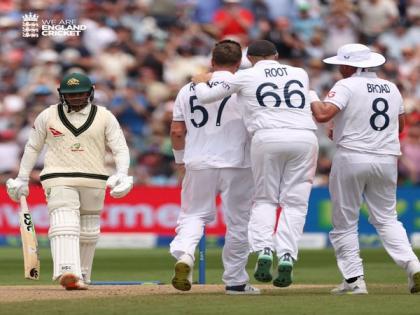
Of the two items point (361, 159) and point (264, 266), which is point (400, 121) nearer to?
point (361, 159)

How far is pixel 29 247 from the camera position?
41.9 feet

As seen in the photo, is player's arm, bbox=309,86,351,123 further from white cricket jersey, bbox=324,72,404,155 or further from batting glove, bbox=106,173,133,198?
batting glove, bbox=106,173,133,198

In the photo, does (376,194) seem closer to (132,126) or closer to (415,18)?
(132,126)

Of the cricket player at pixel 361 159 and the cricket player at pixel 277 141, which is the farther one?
the cricket player at pixel 361 159

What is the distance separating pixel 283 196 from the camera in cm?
1174

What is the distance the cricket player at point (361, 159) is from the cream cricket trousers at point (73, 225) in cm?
Answer: 225

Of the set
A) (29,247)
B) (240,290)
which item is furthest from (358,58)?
(29,247)

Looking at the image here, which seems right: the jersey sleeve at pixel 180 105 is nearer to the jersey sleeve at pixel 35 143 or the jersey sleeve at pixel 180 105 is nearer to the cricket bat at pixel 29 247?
the jersey sleeve at pixel 35 143

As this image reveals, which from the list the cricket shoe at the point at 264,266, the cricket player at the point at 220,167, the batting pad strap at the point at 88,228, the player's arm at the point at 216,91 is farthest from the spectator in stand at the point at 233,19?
the cricket shoe at the point at 264,266

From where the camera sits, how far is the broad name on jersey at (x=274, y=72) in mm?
11773

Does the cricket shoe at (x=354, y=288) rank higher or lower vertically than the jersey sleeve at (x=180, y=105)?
lower

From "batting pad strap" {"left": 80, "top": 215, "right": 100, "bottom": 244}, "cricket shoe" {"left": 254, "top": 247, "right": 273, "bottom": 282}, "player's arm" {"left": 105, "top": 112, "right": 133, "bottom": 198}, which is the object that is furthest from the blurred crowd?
"cricket shoe" {"left": 254, "top": 247, "right": 273, "bottom": 282}

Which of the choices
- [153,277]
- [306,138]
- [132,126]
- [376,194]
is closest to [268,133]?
[306,138]

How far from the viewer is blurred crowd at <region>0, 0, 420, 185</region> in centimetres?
2200
